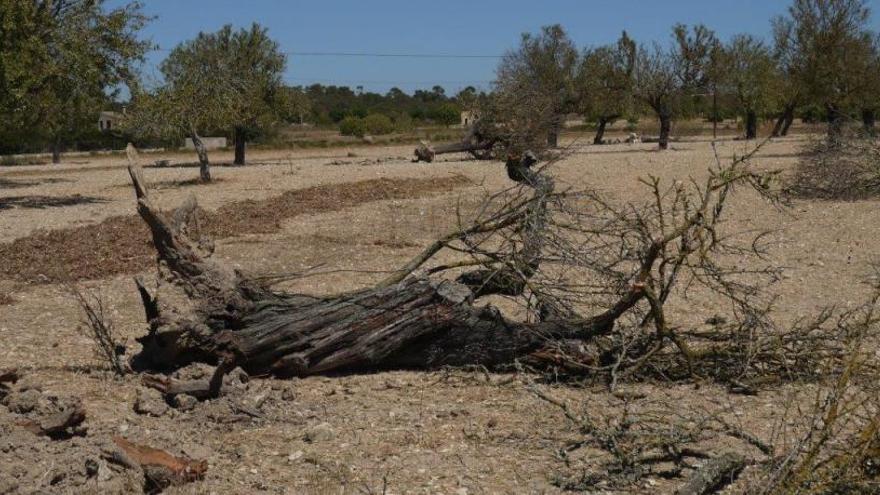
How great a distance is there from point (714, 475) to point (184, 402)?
122 inches

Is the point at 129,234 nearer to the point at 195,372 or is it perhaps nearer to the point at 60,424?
the point at 195,372

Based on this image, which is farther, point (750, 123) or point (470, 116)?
point (750, 123)

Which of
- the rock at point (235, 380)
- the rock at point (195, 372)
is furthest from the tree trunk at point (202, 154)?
the rock at point (235, 380)

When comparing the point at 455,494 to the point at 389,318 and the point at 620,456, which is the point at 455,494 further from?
the point at 389,318

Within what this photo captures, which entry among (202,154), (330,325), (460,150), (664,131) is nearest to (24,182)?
(202,154)

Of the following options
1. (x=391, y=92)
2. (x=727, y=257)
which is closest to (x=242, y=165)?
(x=727, y=257)

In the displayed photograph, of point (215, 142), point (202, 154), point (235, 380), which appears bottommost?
point (235, 380)

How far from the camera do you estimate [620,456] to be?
4.81 meters

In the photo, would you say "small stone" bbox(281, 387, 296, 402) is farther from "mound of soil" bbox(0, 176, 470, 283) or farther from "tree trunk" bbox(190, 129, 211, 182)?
"tree trunk" bbox(190, 129, 211, 182)

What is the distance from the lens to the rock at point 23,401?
5.32 m

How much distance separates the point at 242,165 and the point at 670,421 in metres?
28.7

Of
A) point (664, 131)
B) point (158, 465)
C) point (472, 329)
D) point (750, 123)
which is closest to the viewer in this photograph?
point (158, 465)

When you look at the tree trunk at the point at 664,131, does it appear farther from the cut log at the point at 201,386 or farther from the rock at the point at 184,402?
the rock at the point at 184,402

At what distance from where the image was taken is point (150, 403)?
582 cm
